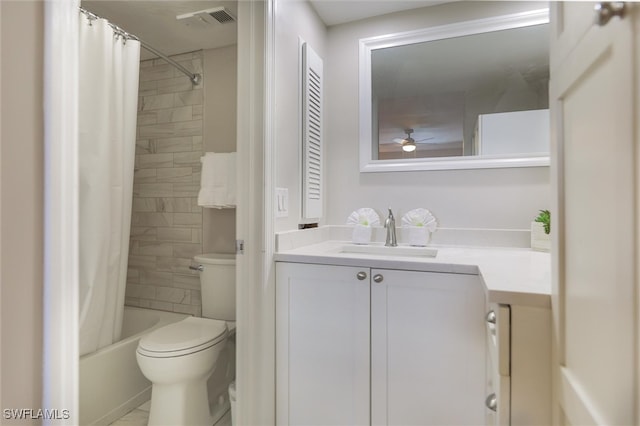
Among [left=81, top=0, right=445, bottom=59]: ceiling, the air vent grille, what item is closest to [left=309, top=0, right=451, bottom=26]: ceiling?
[left=81, top=0, right=445, bottom=59]: ceiling

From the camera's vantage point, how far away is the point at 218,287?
2.00 metres

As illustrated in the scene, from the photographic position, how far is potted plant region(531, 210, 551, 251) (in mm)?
1556

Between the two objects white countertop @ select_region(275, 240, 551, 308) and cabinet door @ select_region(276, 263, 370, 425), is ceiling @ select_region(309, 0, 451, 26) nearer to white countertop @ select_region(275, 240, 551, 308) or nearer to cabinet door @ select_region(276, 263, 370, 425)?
white countertop @ select_region(275, 240, 551, 308)

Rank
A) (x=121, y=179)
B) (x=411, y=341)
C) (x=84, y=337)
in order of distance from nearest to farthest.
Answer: (x=411, y=341)
(x=84, y=337)
(x=121, y=179)

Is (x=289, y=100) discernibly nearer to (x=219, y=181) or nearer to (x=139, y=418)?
(x=219, y=181)

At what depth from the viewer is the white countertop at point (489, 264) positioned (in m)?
0.79

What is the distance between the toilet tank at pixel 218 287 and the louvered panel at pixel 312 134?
60 cm

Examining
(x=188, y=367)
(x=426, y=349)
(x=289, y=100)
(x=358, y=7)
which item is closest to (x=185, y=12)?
(x=289, y=100)

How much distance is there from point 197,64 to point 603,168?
2473 mm

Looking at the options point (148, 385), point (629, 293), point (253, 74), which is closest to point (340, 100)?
point (253, 74)

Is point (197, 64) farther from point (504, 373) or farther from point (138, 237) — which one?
point (504, 373)

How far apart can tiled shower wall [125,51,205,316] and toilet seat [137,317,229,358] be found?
52cm

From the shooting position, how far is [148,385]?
1.98 m

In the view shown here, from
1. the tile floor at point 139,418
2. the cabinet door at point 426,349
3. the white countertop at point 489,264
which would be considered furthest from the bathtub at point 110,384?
the cabinet door at point 426,349
